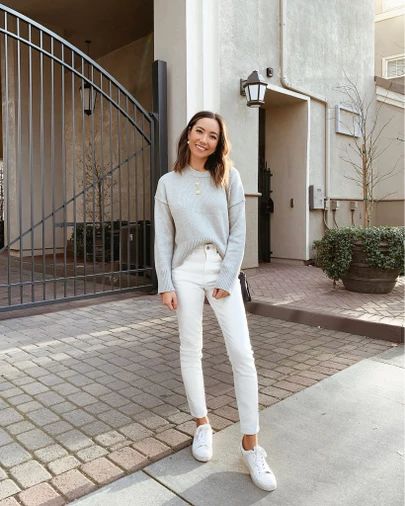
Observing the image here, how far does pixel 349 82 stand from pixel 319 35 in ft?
4.54

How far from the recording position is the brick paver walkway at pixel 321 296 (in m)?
5.51

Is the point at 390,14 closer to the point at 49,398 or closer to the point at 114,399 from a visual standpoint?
the point at 114,399

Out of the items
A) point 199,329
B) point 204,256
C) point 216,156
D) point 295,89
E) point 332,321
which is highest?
point 295,89

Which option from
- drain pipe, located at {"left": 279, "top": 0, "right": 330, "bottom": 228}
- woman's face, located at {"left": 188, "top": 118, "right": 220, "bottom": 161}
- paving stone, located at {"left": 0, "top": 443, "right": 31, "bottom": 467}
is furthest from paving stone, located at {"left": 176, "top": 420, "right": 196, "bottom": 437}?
drain pipe, located at {"left": 279, "top": 0, "right": 330, "bottom": 228}

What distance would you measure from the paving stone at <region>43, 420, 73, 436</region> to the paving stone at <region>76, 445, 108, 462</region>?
0.29 m

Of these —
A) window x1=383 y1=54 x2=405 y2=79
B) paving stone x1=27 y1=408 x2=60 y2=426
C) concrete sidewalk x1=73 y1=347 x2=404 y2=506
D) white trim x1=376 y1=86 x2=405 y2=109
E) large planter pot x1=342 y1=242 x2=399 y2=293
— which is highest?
window x1=383 y1=54 x2=405 y2=79

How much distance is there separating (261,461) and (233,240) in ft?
3.80

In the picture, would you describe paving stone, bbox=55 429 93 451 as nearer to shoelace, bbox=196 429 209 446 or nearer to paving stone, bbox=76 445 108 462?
paving stone, bbox=76 445 108 462

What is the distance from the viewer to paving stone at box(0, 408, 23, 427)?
117 inches

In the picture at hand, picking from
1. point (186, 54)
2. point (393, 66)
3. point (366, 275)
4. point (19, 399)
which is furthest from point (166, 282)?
point (393, 66)

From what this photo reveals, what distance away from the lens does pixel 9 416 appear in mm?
3057

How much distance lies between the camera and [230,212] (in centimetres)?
264

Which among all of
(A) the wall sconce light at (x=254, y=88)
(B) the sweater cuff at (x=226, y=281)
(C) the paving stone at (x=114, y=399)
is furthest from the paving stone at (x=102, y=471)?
Answer: (A) the wall sconce light at (x=254, y=88)

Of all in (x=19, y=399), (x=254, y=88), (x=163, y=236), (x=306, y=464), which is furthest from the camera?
(x=254, y=88)
